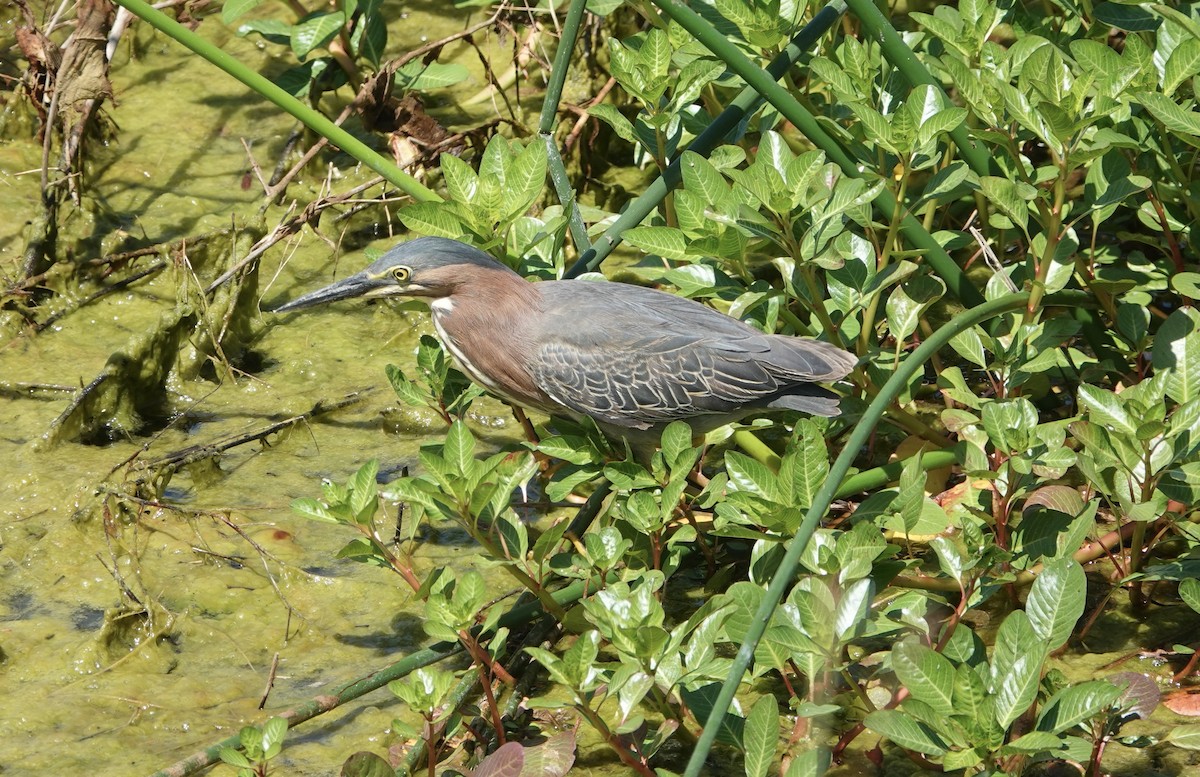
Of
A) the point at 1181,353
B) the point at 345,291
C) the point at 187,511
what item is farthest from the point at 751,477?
the point at 187,511

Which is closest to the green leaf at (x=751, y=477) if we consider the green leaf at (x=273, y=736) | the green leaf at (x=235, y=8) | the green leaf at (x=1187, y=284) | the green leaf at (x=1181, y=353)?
the green leaf at (x=1181, y=353)

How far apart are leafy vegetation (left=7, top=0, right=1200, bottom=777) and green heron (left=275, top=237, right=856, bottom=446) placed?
0.09 meters

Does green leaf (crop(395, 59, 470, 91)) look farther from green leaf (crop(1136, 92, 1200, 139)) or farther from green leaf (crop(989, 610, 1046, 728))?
green leaf (crop(989, 610, 1046, 728))

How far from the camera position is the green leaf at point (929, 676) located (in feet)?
7.37

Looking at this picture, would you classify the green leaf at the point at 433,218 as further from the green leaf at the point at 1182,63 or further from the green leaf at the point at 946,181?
the green leaf at the point at 1182,63

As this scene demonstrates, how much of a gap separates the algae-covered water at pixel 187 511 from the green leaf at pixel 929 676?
4.10ft

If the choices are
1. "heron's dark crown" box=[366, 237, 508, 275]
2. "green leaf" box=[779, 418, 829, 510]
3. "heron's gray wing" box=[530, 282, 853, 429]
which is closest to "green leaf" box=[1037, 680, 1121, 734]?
"green leaf" box=[779, 418, 829, 510]

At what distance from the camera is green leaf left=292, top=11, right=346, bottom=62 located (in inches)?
176

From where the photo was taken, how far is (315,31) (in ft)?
14.8

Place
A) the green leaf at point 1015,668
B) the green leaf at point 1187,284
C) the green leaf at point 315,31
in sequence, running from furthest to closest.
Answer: the green leaf at point 315,31 → the green leaf at point 1187,284 → the green leaf at point 1015,668

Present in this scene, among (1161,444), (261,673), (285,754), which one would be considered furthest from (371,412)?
(1161,444)

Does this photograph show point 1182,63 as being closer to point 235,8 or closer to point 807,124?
point 807,124

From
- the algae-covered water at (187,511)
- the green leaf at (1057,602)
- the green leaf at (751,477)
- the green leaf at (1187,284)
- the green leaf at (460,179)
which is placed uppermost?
the green leaf at (460,179)

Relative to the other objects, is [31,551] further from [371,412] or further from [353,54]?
[353,54]
